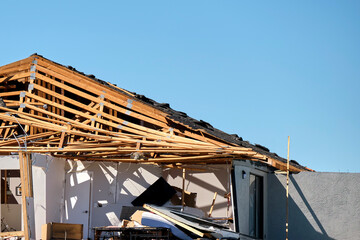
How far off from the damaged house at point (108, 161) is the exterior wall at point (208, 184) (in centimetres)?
3

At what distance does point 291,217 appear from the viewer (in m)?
22.0

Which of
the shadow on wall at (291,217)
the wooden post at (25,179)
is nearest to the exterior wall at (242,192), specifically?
the shadow on wall at (291,217)

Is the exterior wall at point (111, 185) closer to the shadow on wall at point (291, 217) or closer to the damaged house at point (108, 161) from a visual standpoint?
the damaged house at point (108, 161)

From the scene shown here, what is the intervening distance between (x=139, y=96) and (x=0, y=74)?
4345 mm

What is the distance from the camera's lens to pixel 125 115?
21812 mm

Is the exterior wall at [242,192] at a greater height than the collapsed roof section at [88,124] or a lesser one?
lesser

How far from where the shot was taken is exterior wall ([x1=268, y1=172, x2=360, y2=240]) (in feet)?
70.4

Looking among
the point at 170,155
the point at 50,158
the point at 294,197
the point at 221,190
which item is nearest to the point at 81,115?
the point at 50,158

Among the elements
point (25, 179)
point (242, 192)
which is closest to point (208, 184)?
point (242, 192)

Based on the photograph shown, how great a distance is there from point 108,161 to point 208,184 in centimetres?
308

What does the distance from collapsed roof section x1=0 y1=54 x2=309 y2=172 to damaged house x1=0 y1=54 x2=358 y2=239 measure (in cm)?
3

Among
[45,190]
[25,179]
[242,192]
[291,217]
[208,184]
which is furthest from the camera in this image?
[291,217]

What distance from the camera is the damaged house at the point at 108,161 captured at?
19.5 metres

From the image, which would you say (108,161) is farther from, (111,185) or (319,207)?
(319,207)
